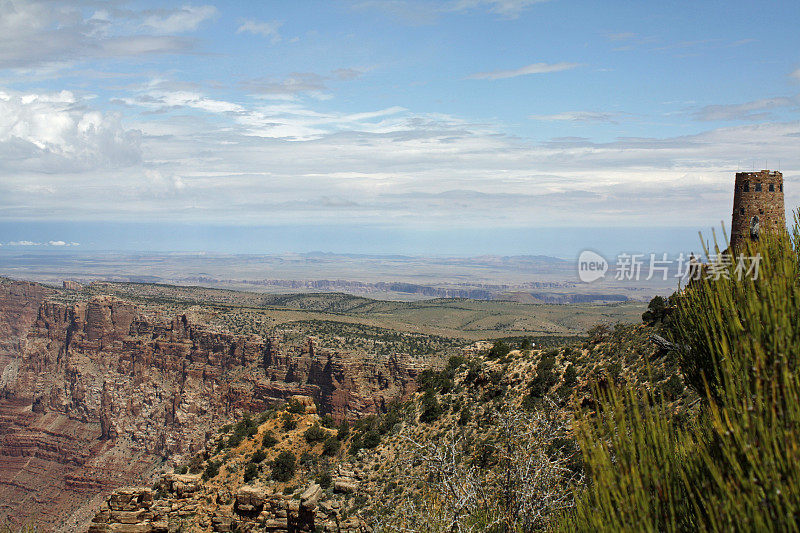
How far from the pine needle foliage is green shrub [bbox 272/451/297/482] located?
73.4 ft

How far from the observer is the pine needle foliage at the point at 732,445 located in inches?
255

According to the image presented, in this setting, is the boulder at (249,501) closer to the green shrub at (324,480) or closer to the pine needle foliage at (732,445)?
the green shrub at (324,480)

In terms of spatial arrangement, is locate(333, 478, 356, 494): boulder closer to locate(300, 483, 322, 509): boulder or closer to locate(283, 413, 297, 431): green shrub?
locate(300, 483, 322, 509): boulder

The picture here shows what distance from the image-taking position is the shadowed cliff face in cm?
6056

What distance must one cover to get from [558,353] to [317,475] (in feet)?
48.3

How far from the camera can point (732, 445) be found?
23.5ft

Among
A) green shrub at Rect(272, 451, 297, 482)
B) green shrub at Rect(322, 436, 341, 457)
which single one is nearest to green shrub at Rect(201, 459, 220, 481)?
green shrub at Rect(272, 451, 297, 482)

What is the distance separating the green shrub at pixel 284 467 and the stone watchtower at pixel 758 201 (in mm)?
23952

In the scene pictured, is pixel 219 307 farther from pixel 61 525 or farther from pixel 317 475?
pixel 317 475

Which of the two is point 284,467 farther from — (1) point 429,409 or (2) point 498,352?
(2) point 498,352

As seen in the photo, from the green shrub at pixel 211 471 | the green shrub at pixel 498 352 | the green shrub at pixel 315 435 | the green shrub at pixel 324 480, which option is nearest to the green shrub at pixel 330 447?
the green shrub at pixel 315 435

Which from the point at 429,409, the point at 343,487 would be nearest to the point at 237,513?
the point at 343,487

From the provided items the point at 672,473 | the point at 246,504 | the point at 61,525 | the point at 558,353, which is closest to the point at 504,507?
the point at 672,473

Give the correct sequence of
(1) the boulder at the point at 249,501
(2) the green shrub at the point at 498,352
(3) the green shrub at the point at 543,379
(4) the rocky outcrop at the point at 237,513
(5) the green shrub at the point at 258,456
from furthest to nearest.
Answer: (2) the green shrub at the point at 498,352 → (5) the green shrub at the point at 258,456 → (3) the green shrub at the point at 543,379 → (1) the boulder at the point at 249,501 → (4) the rocky outcrop at the point at 237,513
